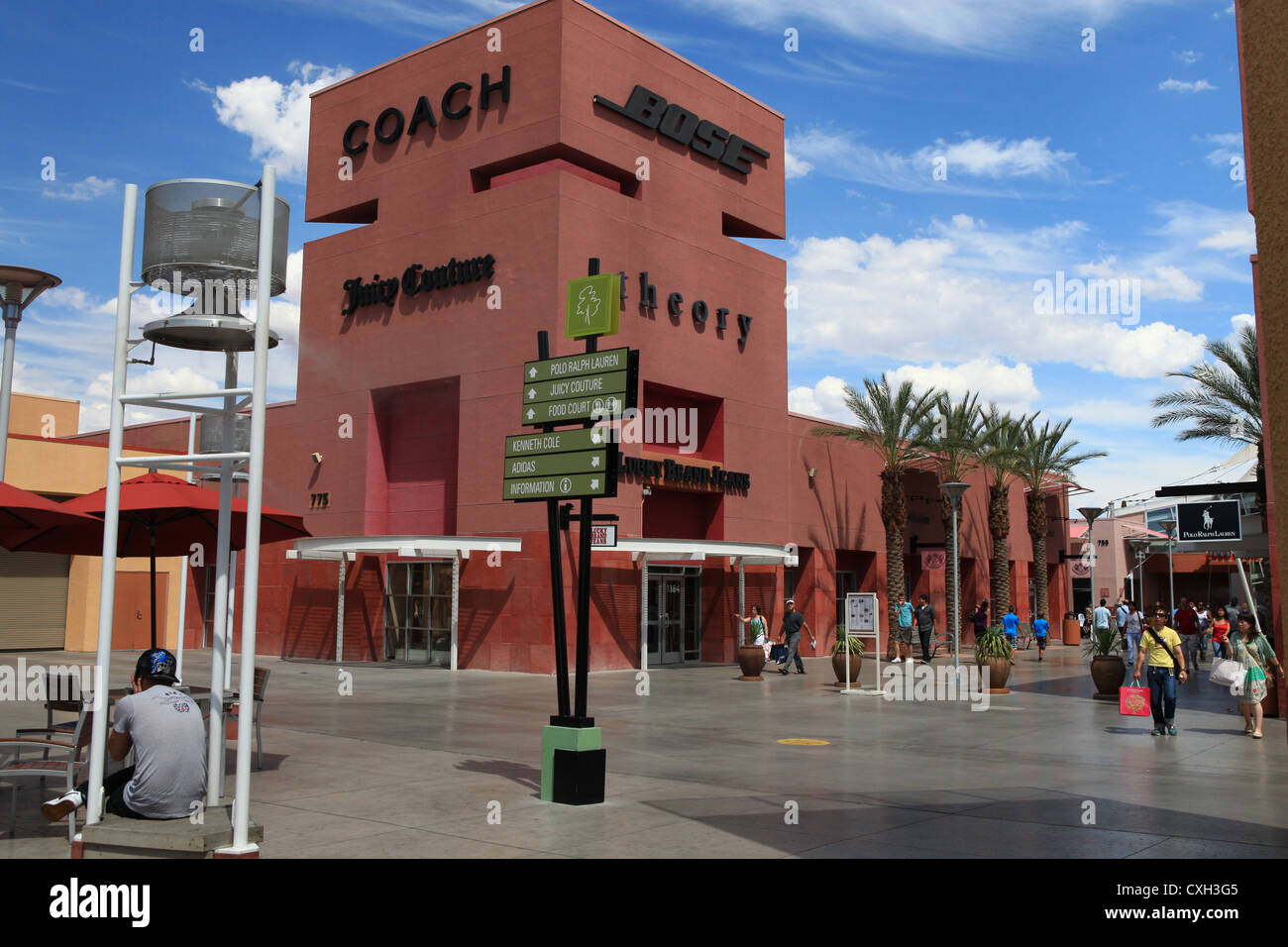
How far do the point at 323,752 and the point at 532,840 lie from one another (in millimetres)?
5286

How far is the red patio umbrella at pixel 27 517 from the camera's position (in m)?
9.82

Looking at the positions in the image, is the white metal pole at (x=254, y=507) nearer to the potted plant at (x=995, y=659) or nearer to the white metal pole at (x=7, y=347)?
the white metal pole at (x=7, y=347)

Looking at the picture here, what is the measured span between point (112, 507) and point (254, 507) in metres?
1.38

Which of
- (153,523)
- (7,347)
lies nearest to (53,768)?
(153,523)

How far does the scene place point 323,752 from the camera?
12211 millimetres

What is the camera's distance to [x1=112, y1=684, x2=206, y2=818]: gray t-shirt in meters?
6.70

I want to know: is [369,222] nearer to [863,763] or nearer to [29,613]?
[29,613]

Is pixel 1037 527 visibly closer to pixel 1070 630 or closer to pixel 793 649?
pixel 1070 630

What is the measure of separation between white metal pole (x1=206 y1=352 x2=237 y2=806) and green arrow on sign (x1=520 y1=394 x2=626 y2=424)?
2903 mm

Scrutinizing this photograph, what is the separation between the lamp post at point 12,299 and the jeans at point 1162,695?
1662 cm

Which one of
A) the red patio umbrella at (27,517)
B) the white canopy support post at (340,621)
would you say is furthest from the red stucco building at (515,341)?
the red patio umbrella at (27,517)

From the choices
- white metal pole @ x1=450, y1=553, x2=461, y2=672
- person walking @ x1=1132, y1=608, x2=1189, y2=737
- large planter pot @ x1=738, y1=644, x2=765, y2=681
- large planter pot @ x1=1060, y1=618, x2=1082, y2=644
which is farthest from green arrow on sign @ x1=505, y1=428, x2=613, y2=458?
large planter pot @ x1=1060, y1=618, x2=1082, y2=644

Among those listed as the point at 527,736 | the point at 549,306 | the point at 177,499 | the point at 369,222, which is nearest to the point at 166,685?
the point at 177,499

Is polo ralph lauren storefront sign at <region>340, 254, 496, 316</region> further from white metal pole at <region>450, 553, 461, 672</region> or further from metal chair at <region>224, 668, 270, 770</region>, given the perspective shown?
metal chair at <region>224, 668, 270, 770</region>
